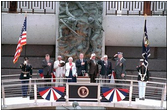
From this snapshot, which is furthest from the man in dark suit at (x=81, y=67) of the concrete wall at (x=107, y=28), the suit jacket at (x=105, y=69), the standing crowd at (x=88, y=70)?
the concrete wall at (x=107, y=28)

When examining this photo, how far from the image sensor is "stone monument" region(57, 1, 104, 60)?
18500 millimetres

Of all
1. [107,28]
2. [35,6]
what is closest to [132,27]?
[107,28]

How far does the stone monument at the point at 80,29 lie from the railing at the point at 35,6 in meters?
1.11

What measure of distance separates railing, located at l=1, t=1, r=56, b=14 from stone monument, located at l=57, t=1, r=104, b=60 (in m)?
1.11

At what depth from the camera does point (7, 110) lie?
13953 mm

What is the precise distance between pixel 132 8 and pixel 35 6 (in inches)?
184

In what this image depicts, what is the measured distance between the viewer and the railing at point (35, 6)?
774 inches

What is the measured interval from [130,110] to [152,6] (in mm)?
7282

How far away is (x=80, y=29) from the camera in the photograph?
18484mm

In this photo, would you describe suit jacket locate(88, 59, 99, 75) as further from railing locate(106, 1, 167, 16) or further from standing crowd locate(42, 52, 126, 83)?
railing locate(106, 1, 167, 16)

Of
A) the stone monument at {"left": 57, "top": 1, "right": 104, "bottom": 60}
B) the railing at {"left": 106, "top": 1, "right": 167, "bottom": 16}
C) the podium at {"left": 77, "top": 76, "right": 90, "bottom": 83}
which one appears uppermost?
the railing at {"left": 106, "top": 1, "right": 167, "bottom": 16}

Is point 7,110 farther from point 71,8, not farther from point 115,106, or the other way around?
point 71,8

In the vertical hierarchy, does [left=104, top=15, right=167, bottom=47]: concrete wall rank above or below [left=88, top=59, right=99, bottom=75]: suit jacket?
above

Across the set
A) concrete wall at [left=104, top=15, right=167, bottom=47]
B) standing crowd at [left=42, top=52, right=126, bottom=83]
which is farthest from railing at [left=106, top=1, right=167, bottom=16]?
standing crowd at [left=42, top=52, right=126, bottom=83]
